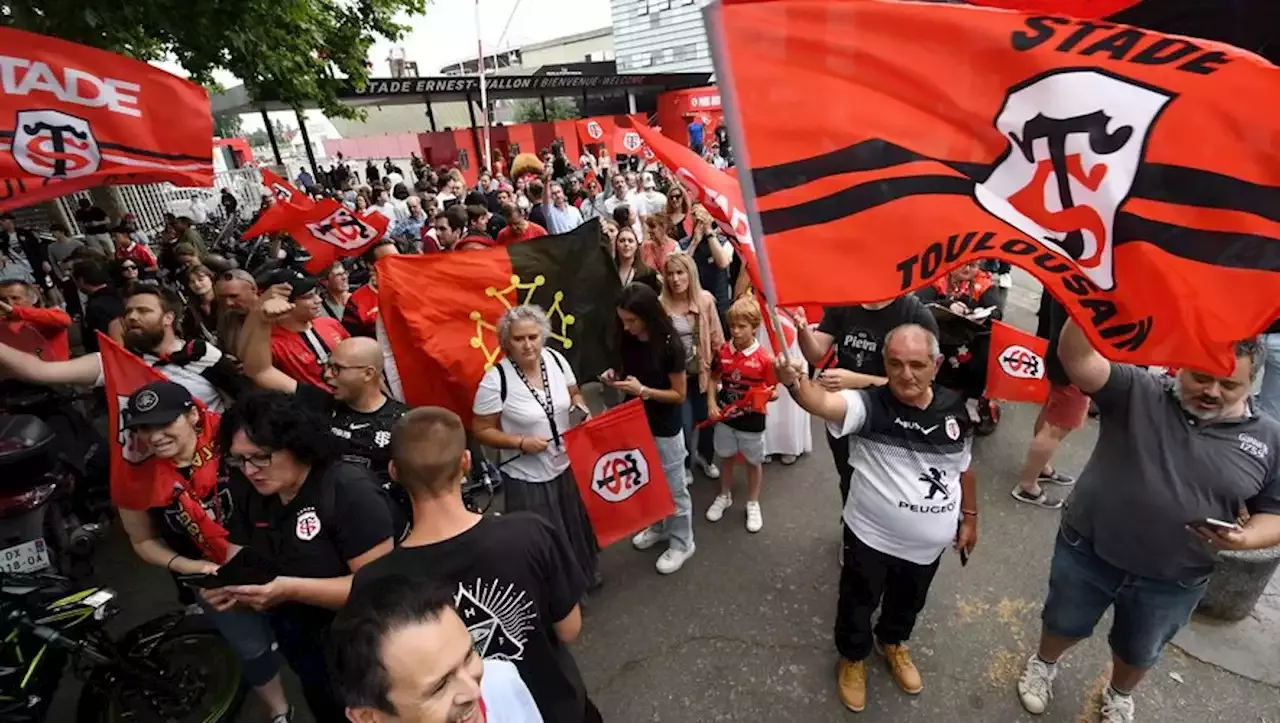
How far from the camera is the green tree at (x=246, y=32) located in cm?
471

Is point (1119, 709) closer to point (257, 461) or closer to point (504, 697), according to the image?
point (504, 697)

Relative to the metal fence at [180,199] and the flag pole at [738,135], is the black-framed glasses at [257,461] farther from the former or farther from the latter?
the metal fence at [180,199]

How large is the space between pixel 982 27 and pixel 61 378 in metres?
4.30

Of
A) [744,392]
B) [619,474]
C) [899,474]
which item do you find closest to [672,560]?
[619,474]

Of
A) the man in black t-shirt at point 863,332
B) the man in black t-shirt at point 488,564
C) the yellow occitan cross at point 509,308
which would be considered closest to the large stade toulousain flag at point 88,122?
the yellow occitan cross at point 509,308

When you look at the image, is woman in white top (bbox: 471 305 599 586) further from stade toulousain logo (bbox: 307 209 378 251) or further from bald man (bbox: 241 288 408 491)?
stade toulousain logo (bbox: 307 209 378 251)

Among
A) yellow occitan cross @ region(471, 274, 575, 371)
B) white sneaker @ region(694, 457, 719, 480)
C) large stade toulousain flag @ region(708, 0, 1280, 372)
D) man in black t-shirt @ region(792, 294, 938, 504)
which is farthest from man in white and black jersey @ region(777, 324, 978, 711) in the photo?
white sneaker @ region(694, 457, 719, 480)

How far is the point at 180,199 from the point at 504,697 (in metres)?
21.0

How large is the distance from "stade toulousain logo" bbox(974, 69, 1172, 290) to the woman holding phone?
216cm

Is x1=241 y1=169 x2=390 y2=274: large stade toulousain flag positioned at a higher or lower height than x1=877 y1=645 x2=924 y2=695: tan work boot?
higher

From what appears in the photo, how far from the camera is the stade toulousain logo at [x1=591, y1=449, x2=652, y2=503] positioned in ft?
11.5

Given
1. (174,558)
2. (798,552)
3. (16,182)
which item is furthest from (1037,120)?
(16,182)

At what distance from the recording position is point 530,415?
3.19 meters

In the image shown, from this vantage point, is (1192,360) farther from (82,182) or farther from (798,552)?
(82,182)
